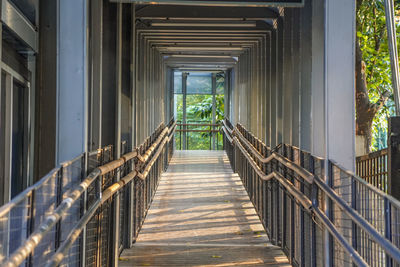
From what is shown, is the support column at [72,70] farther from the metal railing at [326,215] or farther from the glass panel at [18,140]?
the metal railing at [326,215]

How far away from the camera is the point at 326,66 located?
416cm

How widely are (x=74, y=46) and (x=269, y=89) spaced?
4435mm

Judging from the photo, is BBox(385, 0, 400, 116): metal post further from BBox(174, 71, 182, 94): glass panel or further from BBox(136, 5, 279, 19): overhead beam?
BBox(174, 71, 182, 94): glass panel

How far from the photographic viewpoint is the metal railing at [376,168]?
6910 mm

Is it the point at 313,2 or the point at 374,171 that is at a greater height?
the point at 313,2

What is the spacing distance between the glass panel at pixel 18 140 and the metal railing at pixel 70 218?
552 millimetres

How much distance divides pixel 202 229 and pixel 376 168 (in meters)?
2.36

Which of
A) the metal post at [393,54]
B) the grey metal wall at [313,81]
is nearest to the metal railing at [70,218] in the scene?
the grey metal wall at [313,81]

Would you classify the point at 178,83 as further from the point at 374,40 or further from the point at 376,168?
the point at 376,168

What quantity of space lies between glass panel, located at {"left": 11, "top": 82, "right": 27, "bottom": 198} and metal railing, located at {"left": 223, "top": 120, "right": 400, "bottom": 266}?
2132 mm

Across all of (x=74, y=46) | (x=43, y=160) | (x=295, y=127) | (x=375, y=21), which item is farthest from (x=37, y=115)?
(x=375, y=21)

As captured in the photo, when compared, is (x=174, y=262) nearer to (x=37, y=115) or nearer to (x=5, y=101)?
(x=37, y=115)

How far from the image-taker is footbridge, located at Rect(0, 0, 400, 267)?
10.4ft

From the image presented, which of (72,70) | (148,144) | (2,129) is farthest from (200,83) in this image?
(2,129)
